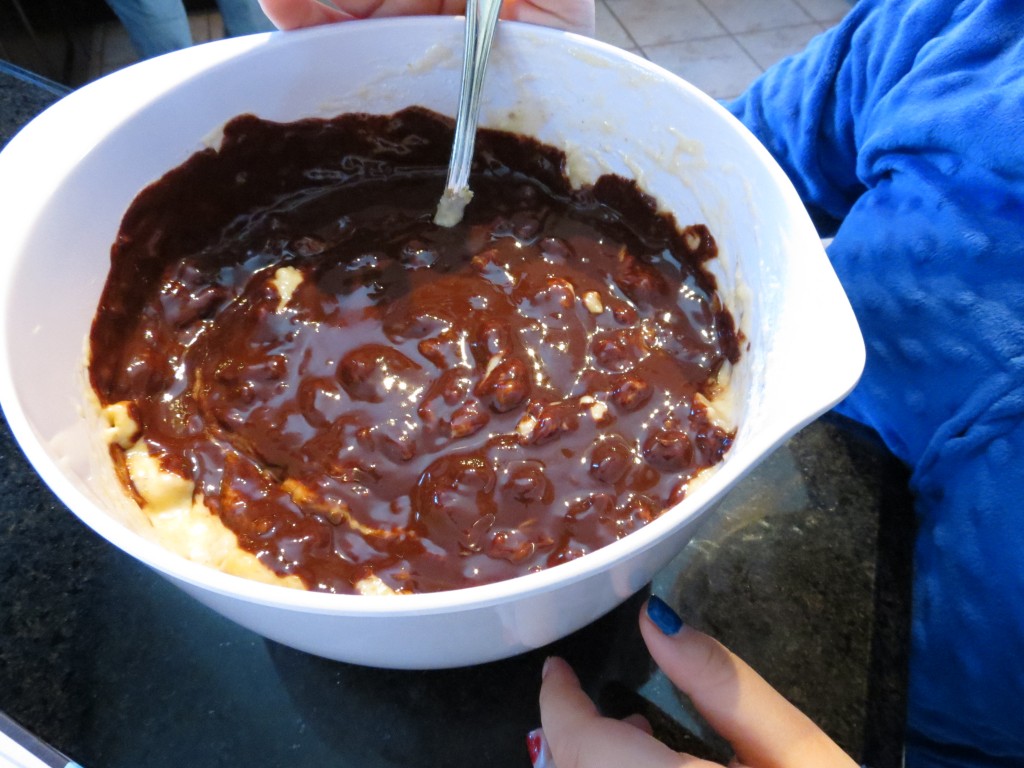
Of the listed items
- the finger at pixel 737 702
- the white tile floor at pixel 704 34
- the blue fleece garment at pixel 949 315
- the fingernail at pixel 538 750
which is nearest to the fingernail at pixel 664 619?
the finger at pixel 737 702

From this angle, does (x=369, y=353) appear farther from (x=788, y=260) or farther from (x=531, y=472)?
(x=788, y=260)

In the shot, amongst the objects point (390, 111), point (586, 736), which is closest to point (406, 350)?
point (390, 111)

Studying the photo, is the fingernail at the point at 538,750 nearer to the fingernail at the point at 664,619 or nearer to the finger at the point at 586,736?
the finger at the point at 586,736

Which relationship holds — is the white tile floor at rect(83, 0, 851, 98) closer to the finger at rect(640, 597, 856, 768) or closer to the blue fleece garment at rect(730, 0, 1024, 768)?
the blue fleece garment at rect(730, 0, 1024, 768)

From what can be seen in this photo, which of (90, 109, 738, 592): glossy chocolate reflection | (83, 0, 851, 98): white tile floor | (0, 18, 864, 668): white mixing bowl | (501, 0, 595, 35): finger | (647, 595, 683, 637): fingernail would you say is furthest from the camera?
(83, 0, 851, 98): white tile floor

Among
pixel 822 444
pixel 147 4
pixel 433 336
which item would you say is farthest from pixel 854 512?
pixel 147 4

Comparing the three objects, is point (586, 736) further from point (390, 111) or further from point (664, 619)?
point (390, 111)

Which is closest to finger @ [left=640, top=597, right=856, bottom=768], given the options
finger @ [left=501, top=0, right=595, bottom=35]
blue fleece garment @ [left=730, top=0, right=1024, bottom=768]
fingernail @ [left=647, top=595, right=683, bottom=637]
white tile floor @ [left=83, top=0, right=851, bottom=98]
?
fingernail @ [left=647, top=595, right=683, bottom=637]
